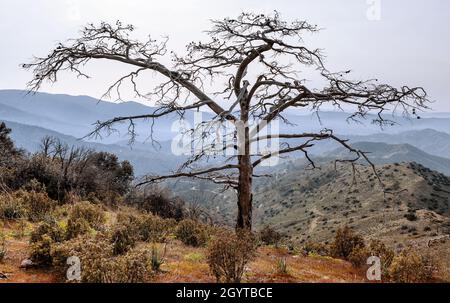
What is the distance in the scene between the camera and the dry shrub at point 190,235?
1048cm

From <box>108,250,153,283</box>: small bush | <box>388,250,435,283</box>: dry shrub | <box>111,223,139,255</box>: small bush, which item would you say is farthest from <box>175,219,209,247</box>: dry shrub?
<box>388,250,435,283</box>: dry shrub

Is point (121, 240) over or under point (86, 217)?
under

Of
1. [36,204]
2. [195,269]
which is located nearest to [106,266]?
[195,269]

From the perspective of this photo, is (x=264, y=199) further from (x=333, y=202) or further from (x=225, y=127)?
(x=225, y=127)

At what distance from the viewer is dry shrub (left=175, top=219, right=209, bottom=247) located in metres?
10.5

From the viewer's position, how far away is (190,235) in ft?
34.8

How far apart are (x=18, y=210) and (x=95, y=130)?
15.5 ft

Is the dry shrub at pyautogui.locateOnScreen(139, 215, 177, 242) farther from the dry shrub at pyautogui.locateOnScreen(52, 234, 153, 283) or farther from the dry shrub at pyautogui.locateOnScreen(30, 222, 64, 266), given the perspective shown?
the dry shrub at pyautogui.locateOnScreen(52, 234, 153, 283)

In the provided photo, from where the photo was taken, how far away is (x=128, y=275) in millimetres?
5570

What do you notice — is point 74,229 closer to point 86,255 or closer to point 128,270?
point 86,255

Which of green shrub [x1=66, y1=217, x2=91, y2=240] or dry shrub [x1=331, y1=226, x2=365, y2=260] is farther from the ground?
green shrub [x1=66, y1=217, x2=91, y2=240]

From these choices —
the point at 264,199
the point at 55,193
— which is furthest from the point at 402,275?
the point at 264,199

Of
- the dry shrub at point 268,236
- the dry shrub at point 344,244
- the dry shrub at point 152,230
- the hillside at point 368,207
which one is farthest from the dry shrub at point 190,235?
the hillside at point 368,207
